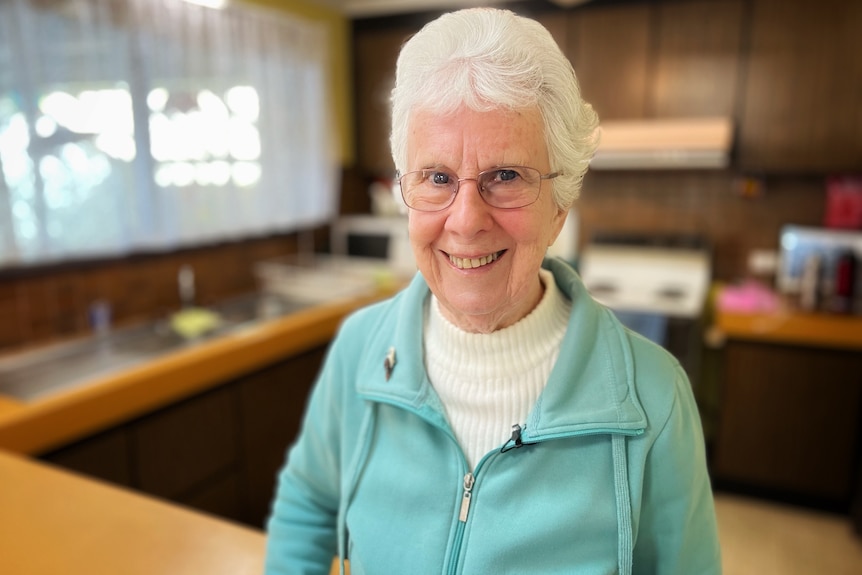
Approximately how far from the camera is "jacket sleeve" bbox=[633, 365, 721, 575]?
0.71 metres

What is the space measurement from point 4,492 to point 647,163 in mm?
2819

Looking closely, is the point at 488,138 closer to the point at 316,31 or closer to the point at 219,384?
the point at 219,384

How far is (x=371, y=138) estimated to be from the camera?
371cm

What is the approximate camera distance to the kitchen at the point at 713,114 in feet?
8.74

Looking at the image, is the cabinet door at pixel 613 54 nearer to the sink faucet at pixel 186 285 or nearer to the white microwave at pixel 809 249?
the white microwave at pixel 809 249

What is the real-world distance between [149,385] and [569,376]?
153 cm

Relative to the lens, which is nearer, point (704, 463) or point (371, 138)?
point (704, 463)

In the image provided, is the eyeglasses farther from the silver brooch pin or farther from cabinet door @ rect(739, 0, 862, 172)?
cabinet door @ rect(739, 0, 862, 172)

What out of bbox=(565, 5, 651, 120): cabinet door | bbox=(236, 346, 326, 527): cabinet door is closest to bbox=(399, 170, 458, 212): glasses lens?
bbox=(236, 346, 326, 527): cabinet door

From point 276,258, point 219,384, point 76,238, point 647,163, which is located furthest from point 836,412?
point 76,238

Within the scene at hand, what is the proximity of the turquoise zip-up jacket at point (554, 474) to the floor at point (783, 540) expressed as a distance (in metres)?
1.88

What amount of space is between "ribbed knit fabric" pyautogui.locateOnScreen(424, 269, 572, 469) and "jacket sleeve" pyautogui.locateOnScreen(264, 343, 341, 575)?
20 centimetres

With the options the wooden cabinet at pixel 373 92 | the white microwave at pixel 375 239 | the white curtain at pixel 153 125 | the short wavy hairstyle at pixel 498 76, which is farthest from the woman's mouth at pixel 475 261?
the wooden cabinet at pixel 373 92

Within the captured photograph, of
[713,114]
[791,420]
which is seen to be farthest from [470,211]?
[713,114]
